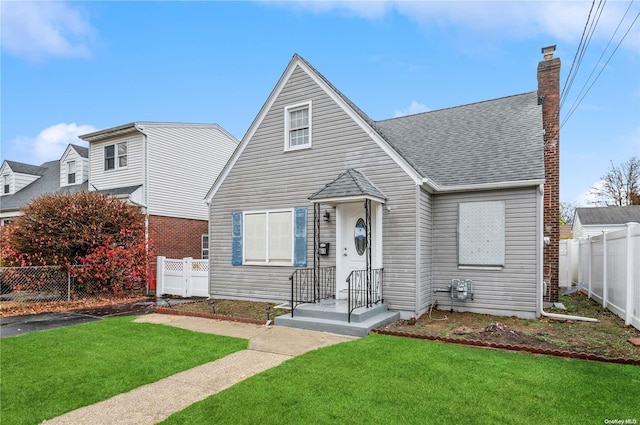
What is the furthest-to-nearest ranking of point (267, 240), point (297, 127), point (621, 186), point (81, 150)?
point (621, 186), point (81, 150), point (267, 240), point (297, 127)

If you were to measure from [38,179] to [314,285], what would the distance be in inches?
913

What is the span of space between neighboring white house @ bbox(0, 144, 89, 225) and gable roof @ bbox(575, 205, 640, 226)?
120 ft

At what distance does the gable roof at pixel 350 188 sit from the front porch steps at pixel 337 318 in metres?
2.51

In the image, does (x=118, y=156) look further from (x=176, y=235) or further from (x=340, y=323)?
(x=340, y=323)

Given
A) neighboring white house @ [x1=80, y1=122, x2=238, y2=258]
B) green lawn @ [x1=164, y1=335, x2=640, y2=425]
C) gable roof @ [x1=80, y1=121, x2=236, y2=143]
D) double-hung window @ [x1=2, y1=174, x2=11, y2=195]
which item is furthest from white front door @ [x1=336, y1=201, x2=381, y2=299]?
double-hung window @ [x1=2, y1=174, x2=11, y2=195]

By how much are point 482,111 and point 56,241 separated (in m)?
14.6

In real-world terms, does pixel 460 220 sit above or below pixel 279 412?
above

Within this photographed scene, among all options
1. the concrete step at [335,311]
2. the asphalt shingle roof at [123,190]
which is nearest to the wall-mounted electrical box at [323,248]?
the concrete step at [335,311]

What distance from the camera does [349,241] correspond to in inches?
375

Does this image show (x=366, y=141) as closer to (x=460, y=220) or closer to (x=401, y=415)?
(x=460, y=220)

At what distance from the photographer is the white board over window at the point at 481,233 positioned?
892 centimetres

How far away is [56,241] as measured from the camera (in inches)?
483

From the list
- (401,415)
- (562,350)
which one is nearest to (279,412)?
(401,415)

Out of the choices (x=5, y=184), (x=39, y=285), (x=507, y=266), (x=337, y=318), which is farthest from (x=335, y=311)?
(x=5, y=184)
